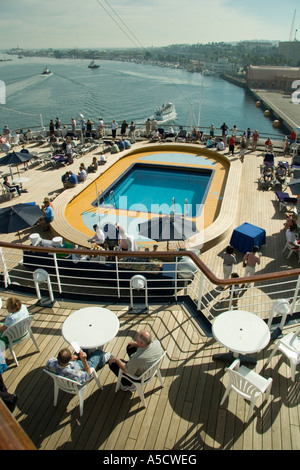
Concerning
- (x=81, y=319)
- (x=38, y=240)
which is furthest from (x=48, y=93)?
(x=81, y=319)

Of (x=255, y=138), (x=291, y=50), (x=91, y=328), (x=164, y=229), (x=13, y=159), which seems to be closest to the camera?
(x=91, y=328)

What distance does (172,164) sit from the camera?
1820cm

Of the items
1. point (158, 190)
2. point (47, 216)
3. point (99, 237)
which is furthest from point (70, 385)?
point (158, 190)

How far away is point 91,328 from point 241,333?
5.91 feet

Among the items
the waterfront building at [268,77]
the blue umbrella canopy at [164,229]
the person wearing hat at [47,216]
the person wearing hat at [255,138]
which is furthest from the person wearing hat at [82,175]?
the waterfront building at [268,77]

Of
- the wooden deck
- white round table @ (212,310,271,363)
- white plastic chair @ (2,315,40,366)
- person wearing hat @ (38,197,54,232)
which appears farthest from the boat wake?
white round table @ (212,310,271,363)

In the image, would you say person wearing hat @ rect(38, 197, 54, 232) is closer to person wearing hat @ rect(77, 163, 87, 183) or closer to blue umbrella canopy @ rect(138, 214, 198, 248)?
person wearing hat @ rect(77, 163, 87, 183)

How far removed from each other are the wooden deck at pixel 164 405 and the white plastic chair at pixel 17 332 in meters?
0.23

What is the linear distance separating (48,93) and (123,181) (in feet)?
213

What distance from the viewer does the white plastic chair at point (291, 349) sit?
3803mm

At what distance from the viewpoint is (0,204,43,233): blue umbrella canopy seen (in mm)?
8367

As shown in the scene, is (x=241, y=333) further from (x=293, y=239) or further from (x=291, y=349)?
(x=293, y=239)
